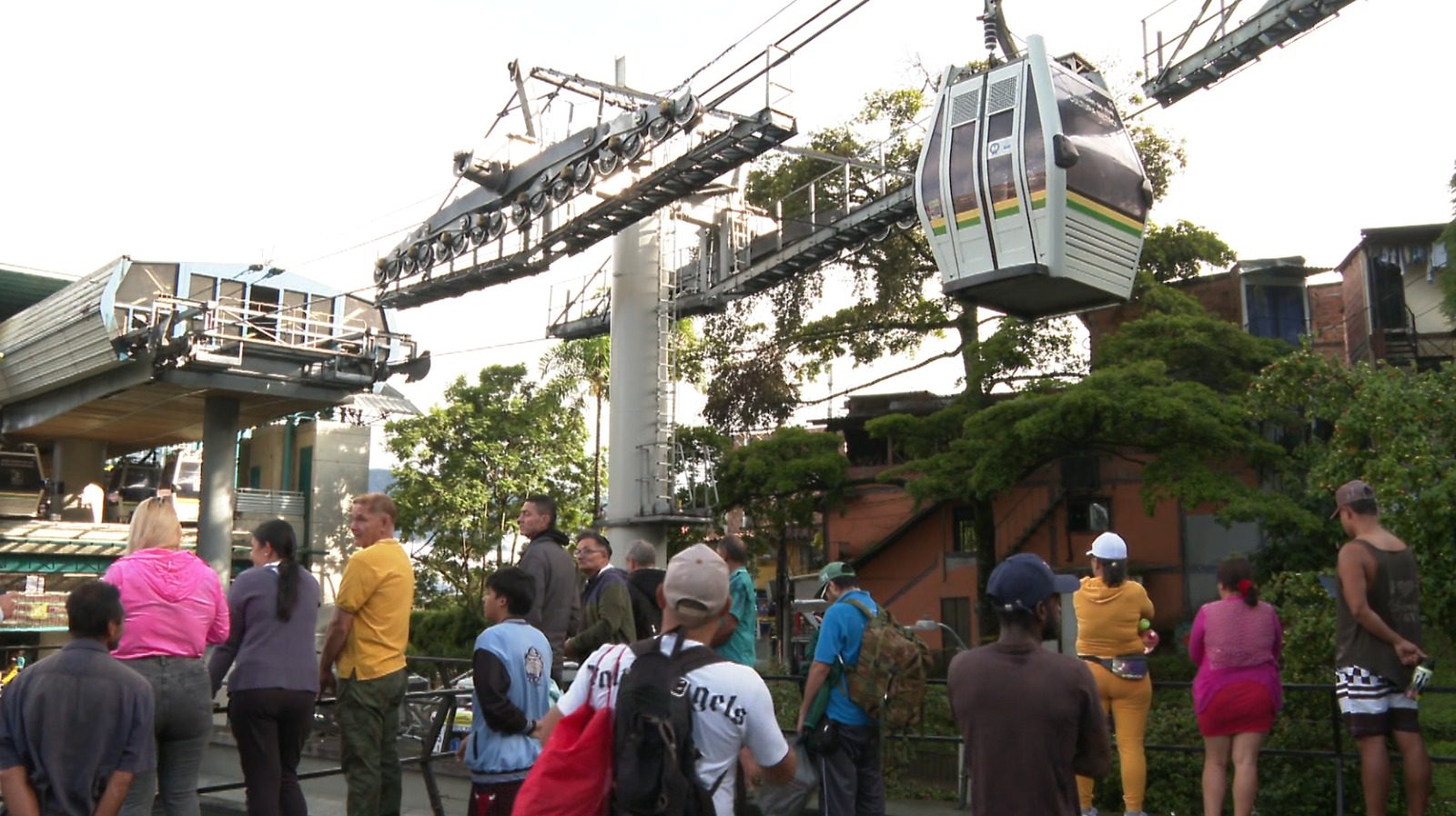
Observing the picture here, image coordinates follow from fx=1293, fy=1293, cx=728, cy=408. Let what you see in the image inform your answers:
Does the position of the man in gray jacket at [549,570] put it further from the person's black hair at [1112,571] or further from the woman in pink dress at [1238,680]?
the woman in pink dress at [1238,680]

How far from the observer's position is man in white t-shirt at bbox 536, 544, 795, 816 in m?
3.70

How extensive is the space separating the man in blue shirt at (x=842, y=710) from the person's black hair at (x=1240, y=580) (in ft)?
6.34

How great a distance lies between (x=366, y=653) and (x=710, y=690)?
3.58 meters

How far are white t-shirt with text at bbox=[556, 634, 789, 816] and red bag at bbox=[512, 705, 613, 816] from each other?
84mm

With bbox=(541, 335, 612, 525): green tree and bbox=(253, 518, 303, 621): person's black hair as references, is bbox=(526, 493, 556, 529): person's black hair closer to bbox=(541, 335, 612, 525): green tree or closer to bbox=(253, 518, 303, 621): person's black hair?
bbox=(253, 518, 303, 621): person's black hair

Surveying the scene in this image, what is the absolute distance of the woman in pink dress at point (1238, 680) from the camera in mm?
6922

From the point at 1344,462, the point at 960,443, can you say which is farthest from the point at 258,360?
the point at 1344,462

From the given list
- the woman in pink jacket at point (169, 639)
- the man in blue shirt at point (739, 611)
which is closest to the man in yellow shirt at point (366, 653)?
the woman in pink jacket at point (169, 639)

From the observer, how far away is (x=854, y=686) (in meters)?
6.81

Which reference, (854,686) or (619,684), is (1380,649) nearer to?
(854,686)

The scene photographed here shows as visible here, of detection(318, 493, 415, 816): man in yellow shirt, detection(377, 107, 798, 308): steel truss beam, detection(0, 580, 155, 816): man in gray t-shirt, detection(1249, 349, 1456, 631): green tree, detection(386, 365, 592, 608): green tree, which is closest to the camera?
detection(0, 580, 155, 816): man in gray t-shirt

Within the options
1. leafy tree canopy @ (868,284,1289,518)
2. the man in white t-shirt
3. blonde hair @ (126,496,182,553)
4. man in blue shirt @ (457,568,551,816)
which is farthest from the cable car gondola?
leafy tree canopy @ (868,284,1289,518)

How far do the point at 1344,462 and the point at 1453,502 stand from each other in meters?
1.80

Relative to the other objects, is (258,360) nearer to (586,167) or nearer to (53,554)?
(53,554)
